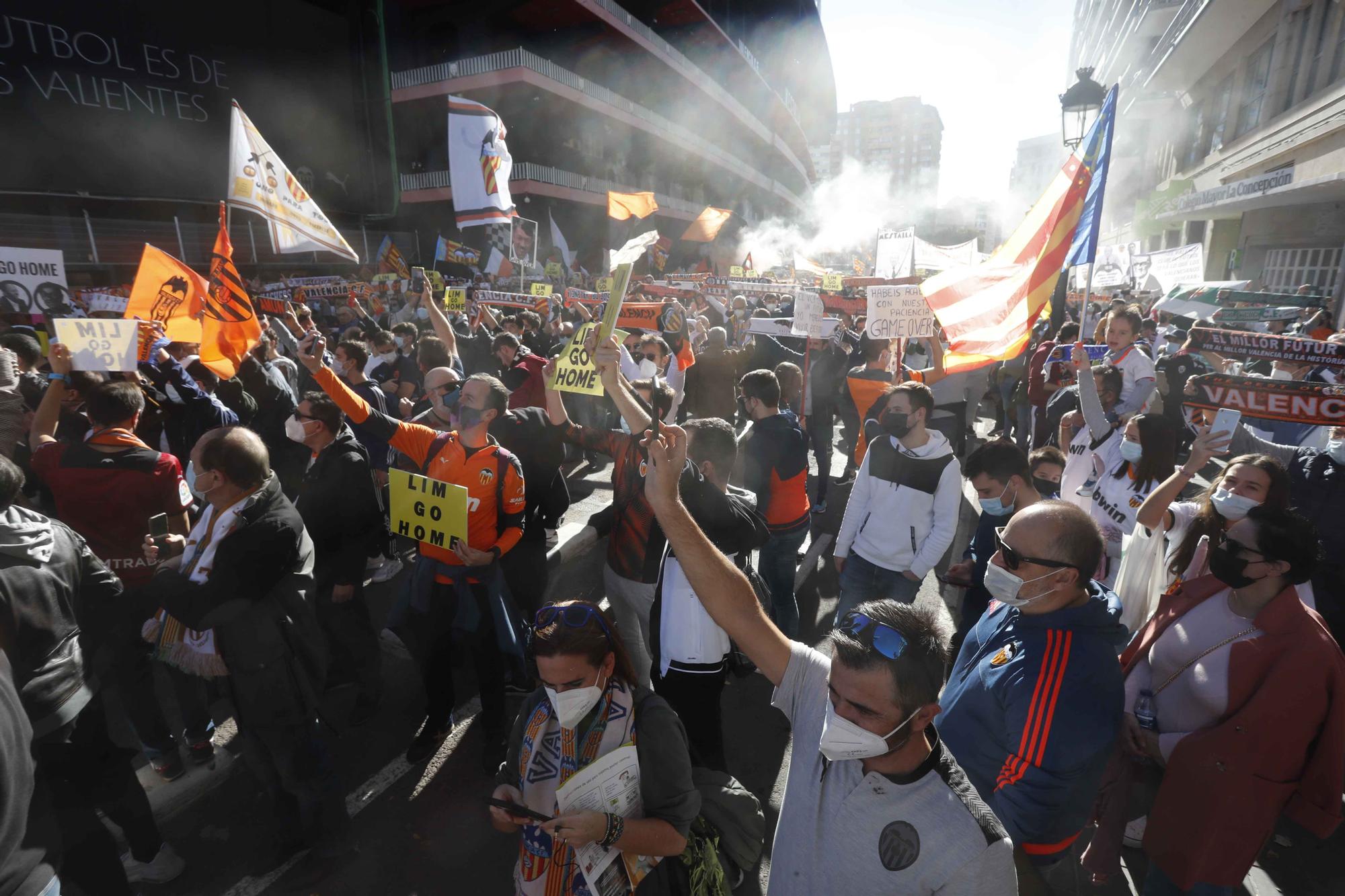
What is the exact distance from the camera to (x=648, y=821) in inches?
72.3

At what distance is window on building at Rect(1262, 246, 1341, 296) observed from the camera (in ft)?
56.9

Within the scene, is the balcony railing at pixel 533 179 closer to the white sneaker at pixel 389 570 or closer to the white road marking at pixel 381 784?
the white sneaker at pixel 389 570

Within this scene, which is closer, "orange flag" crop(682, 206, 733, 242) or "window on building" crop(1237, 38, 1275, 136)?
"orange flag" crop(682, 206, 733, 242)

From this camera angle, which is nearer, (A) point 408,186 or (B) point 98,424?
(B) point 98,424

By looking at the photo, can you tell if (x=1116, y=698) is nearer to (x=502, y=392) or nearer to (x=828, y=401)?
(x=502, y=392)

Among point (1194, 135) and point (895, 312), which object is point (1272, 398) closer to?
point (895, 312)

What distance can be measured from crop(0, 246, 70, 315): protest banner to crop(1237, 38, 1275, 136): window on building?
94.8 feet

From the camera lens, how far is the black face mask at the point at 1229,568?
7.78 ft

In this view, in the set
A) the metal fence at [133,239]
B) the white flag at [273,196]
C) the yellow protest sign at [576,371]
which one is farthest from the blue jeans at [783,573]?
the metal fence at [133,239]

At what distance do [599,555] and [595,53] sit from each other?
3400 centimetres

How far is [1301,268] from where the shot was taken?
62.5ft

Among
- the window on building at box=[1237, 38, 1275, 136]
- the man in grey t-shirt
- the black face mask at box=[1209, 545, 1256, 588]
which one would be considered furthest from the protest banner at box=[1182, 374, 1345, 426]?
the window on building at box=[1237, 38, 1275, 136]

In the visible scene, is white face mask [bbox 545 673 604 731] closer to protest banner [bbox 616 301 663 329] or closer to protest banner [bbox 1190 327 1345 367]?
protest banner [bbox 1190 327 1345 367]

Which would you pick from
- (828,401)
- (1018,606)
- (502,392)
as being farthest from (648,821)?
(828,401)
